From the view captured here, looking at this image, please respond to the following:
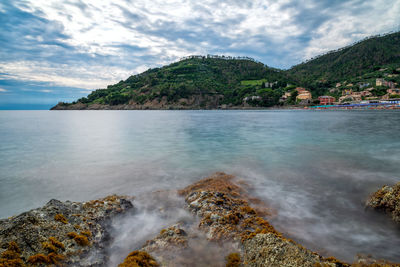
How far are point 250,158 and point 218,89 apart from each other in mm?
127847

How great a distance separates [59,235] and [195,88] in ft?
428

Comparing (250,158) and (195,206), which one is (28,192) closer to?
(195,206)

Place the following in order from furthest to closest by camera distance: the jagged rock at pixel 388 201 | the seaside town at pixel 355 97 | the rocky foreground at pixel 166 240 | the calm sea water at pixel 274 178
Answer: the seaside town at pixel 355 97 < the jagged rock at pixel 388 201 < the calm sea water at pixel 274 178 < the rocky foreground at pixel 166 240

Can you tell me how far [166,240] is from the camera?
4.16 meters

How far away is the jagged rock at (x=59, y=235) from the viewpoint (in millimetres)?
3271

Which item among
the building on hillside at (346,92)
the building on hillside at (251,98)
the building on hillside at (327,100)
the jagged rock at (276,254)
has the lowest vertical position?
the jagged rock at (276,254)

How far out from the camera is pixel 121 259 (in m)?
3.90

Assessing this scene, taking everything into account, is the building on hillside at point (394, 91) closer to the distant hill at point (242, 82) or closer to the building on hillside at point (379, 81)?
the distant hill at point (242, 82)

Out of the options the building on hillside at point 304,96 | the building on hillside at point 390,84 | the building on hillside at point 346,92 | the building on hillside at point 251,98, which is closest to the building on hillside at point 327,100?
the building on hillside at point 304,96

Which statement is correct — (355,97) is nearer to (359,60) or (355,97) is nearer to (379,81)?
(379,81)

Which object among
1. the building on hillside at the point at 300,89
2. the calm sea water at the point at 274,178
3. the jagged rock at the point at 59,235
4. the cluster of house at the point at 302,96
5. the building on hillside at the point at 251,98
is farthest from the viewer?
the building on hillside at the point at 300,89

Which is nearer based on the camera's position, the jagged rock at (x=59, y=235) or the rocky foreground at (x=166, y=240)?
the rocky foreground at (x=166, y=240)

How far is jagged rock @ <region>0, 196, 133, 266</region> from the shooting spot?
3271mm

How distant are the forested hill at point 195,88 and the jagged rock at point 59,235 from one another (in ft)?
409
